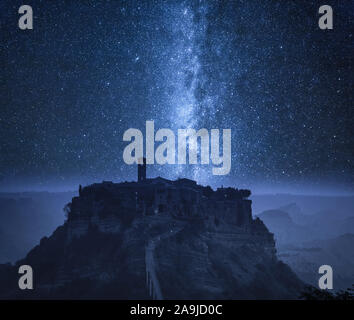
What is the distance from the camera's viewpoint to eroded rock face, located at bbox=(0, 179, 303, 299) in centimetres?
6284

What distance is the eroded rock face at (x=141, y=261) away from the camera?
206 ft

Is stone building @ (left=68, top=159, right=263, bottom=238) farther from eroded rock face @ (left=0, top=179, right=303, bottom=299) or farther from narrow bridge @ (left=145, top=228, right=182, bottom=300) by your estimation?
narrow bridge @ (left=145, top=228, right=182, bottom=300)

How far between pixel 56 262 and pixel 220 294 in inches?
1121

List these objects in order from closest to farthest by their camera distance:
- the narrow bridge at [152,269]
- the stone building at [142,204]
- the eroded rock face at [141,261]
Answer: the narrow bridge at [152,269] < the eroded rock face at [141,261] < the stone building at [142,204]

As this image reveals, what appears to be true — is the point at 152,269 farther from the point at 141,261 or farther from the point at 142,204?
the point at 142,204

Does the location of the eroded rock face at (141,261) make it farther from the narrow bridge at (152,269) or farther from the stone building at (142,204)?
the stone building at (142,204)

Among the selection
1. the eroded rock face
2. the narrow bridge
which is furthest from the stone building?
the narrow bridge

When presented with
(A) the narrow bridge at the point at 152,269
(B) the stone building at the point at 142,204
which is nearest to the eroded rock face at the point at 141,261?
(A) the narrow bridge at the point at 152,269

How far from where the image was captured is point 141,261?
208 feet

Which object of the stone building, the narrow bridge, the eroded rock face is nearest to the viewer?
the narrow bridge

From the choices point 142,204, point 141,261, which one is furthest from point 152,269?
point 142,204

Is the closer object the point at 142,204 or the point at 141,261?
the point at 141,261

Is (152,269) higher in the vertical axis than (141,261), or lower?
lower
